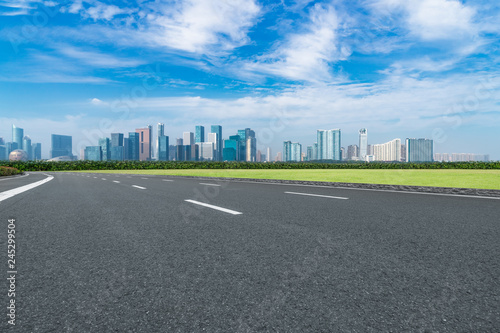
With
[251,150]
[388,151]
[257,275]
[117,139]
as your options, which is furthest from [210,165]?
[388,151]

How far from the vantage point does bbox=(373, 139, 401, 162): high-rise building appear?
127062 mm

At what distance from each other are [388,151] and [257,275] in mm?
147394

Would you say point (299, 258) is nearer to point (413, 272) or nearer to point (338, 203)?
point (413, 272)

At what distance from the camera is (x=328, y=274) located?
2951mm

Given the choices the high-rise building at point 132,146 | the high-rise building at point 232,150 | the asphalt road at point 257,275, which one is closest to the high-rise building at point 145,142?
the high-rise building at point 132,146

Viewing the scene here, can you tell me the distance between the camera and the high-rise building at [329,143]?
11971 cm

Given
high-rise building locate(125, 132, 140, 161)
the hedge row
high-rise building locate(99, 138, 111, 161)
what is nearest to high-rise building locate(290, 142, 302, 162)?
the hedge row

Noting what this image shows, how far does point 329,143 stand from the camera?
121750 millimetres

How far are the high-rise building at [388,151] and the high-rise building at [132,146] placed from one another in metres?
104

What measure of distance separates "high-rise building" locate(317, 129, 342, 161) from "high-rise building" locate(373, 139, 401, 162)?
23.2 metres

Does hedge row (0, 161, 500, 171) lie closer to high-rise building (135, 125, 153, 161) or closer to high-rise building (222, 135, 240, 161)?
high-rise building (222, 135, 240, 161)

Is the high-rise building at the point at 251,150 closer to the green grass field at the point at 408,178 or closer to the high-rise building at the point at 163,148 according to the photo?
the green grass field at the point at 408,178

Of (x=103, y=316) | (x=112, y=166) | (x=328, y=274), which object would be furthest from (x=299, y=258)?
(x=112, y=166)

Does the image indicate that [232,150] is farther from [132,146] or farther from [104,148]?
[132,146]
